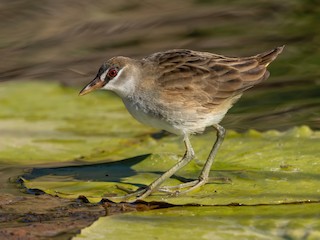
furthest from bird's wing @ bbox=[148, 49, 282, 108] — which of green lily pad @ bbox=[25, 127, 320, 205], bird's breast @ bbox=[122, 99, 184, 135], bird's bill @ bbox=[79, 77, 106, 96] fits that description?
green lily pad @ bbox=[25, 127, 320, 205]

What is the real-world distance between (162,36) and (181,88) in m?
5.11

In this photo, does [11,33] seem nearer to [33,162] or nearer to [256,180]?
[33,162]

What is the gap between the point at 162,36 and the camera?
12.3m

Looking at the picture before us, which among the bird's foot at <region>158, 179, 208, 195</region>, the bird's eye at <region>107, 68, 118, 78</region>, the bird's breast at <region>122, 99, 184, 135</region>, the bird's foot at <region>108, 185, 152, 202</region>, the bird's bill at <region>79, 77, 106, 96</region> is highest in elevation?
the bird's eye at <region>107, 68, 118, 78</region>

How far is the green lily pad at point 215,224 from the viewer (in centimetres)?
579

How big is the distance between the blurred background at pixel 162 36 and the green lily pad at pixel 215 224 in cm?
316

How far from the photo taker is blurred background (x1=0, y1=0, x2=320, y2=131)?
10188 millimetres

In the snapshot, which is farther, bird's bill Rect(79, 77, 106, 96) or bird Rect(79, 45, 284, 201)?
bird's bill Rect(79, 77, 106, 96)

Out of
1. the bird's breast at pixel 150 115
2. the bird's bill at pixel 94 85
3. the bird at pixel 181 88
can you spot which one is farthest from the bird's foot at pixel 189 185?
the bird's bill at pixel 94 85

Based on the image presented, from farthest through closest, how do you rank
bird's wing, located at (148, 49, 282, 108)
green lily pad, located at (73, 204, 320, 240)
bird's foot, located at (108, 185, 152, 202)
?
bird's wing, located at (148, 49, 282, 108) → bird's foot, located at (108, 185, 152, 202) → green lily pad, located at (73, 204, 320, 240)

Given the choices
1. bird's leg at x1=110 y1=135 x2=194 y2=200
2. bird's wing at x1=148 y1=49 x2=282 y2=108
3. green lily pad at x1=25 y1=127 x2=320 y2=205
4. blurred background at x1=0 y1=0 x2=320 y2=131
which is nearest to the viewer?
green lily pad at x1=25 y1=127 x2=320 y2=205

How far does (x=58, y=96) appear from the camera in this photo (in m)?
9.82

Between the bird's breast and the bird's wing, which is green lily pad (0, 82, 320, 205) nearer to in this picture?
the bird's breast

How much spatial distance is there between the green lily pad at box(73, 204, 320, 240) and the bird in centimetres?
69
